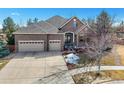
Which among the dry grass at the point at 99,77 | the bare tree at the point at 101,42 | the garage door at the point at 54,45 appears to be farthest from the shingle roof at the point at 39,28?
the dry grass at the point at 99,77

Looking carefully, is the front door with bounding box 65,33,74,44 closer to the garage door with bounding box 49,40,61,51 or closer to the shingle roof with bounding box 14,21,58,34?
the garage door with bounding box 49,40,61,51

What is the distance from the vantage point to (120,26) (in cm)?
1295

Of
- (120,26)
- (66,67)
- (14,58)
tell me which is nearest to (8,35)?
(14,58)

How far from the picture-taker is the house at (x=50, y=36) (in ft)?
50.2

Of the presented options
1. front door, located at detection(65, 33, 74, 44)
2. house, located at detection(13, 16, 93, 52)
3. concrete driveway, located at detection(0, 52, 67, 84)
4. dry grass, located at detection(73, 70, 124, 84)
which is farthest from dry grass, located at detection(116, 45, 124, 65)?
front door, located at detection(65, 33, 74, 44)

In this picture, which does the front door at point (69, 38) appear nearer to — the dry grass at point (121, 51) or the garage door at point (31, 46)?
the garage door at point (31, 46)

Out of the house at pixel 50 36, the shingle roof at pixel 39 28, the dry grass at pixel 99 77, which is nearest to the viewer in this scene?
the dry grass at pixel 99 77

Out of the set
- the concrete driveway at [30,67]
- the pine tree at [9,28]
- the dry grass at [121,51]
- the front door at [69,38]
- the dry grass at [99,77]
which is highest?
the pine tree at [9,28]

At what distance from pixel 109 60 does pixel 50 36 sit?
5720 mm

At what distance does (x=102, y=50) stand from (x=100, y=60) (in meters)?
0.52

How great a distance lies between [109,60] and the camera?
43.6 feet

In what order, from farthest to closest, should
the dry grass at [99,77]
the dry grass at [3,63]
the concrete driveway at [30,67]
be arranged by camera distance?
1. the dry grass at [3,63]
2. the concrete driveway at [30,67]
3. the dry grass at [99,77]

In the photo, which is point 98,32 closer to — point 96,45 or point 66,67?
point 96,45

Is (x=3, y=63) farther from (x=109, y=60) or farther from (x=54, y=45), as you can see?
(x=109, y=60)
